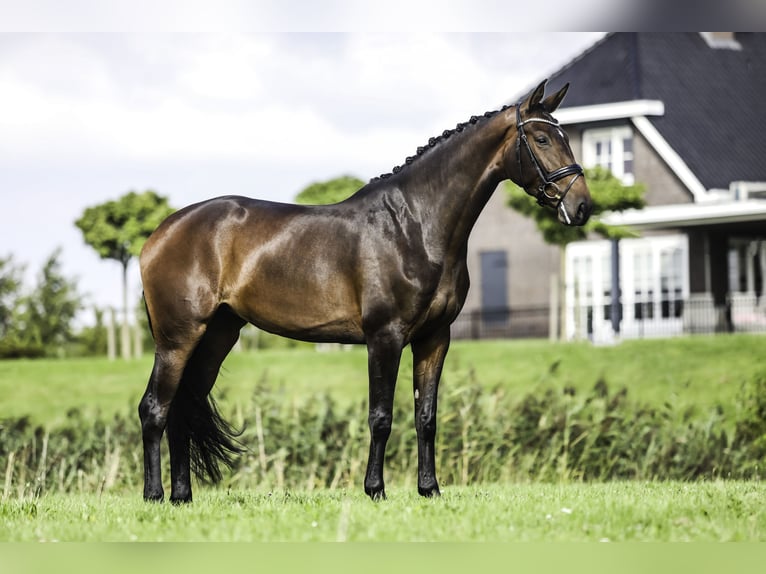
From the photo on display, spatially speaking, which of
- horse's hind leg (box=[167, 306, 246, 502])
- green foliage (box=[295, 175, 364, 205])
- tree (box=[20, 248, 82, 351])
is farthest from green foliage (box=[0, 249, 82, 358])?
horse's hind leg (box=[167, 306, 246, 502])

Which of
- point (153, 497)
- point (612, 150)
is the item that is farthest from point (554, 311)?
point (153, 497)

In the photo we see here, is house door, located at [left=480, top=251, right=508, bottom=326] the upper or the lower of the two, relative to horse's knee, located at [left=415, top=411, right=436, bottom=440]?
upper

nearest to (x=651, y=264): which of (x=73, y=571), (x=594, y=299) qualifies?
(x=594, y=299)

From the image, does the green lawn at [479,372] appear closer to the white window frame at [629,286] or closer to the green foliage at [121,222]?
the green foliage at [121,222]

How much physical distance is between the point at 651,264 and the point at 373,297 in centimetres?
2230

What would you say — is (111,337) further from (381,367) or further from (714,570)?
(714,570)

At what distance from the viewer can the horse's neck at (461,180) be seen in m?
6.95

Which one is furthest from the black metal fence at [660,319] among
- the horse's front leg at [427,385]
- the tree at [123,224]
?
the horse's front leg at [427,385]

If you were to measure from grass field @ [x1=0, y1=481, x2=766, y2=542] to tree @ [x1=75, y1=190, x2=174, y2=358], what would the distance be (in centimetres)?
1841

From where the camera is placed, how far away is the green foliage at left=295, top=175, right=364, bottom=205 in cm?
3028

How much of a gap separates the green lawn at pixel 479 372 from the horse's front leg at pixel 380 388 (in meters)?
11.9

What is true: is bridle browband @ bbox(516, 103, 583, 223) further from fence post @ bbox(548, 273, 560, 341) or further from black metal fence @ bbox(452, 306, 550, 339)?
black metal fence @ bbox(452, 306, 550, 339)

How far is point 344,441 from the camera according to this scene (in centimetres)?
1128

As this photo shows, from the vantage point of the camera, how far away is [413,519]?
589 centimetres
